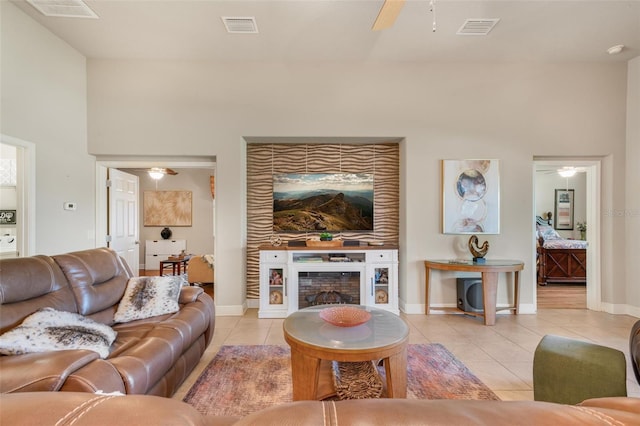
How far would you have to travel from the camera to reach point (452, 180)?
A: 401cm

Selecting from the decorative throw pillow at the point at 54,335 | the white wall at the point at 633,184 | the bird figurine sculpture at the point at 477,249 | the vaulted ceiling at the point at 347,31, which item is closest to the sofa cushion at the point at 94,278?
the decorative throw pillow at the point at 54,335

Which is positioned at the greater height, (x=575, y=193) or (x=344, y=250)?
(x=575, y=193)

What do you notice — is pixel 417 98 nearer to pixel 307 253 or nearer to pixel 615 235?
pixel 307 253

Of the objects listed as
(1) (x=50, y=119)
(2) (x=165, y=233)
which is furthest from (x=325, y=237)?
(2) (x=165, y=233)

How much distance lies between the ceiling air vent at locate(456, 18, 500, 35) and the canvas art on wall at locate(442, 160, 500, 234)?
5.18 ft

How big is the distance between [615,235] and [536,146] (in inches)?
67.4

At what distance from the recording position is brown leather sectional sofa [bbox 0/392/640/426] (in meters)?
0.43

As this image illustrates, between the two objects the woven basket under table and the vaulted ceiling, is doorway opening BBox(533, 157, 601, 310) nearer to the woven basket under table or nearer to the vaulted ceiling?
the vaulted ceiling

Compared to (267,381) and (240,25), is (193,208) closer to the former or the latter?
(240,25)

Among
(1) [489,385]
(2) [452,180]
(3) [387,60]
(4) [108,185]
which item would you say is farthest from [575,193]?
(4) [108,185]

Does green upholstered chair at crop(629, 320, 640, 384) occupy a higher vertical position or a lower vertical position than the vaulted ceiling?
lower

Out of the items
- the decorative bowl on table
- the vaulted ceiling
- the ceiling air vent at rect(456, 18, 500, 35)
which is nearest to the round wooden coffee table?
the decorative bowl on table

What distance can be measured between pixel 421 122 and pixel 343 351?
3.45 m

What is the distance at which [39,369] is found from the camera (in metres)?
1.27
